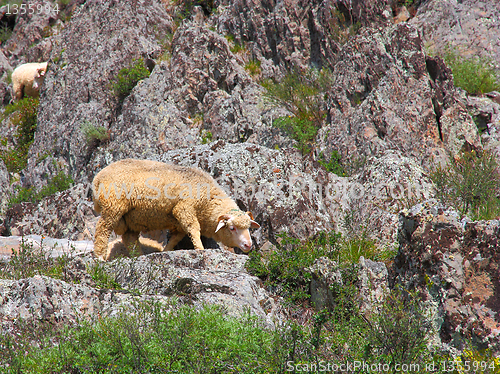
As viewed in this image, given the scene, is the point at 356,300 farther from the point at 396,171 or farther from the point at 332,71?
the point at 332,71

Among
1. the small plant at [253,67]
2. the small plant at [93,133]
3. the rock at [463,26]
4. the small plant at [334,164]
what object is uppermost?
the rock at [463,26]

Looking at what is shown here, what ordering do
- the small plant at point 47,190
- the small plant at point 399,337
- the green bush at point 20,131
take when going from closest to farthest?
the small plant at point 399,337 → the small plant at point 47,190 → the green bush at point 20,131

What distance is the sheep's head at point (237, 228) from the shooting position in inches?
357

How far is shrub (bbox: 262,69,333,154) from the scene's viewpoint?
1383 cm

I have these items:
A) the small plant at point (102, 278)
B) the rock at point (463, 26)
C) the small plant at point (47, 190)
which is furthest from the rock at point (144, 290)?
the rock at point (463, 26)

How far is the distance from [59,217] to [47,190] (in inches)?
133

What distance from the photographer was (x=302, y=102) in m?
14.9

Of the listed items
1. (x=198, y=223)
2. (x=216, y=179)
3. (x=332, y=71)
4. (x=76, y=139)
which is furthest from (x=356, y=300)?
(x=76, y=139)

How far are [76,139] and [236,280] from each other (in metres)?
10.8

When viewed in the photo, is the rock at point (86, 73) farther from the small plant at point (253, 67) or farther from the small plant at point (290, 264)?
the small plant at point (290, 264)

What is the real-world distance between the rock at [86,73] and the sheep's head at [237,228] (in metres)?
7.33

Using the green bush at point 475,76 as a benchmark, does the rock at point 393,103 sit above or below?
below

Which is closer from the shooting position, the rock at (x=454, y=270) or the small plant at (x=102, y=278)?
the rock at (x=454, y=270)

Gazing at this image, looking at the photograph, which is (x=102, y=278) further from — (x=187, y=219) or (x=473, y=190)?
(x=473, y=190)
